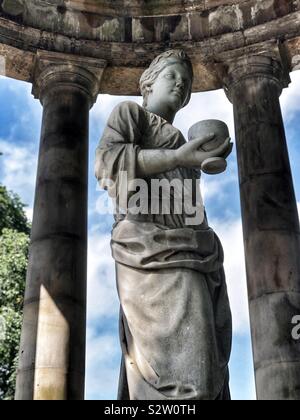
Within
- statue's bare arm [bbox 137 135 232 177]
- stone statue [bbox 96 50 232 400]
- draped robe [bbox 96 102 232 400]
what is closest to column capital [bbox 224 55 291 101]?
stone statue [bbox 96 50 232 400]

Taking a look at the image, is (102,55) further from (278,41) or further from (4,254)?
(4,254)

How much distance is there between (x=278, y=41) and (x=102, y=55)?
6.24m

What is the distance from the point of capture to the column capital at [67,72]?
22.9m

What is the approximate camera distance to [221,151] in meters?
8.72

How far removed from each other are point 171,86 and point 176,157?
5.96ft

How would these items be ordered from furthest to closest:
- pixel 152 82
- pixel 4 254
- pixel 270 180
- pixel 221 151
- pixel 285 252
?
pixel 4 254
pixel 270 180
pixel 285 252
pixel 152 82
pixel 221 151

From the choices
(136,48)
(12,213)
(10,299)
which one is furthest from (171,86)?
(12,213)

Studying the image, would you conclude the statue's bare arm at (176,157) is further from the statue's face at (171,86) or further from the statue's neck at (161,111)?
the statue's face at (171,86)

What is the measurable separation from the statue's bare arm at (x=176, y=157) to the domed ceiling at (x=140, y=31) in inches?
610

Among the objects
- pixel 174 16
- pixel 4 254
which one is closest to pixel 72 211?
pixel 174 16

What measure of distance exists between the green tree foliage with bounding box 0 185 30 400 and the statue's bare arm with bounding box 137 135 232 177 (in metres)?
24.7

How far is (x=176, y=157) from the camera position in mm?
8773

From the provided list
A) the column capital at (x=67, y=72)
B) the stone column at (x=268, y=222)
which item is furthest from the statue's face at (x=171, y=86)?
the column capital at (x=67, y=72)

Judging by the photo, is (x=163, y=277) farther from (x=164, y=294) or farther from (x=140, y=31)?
(x=140, y=31)
